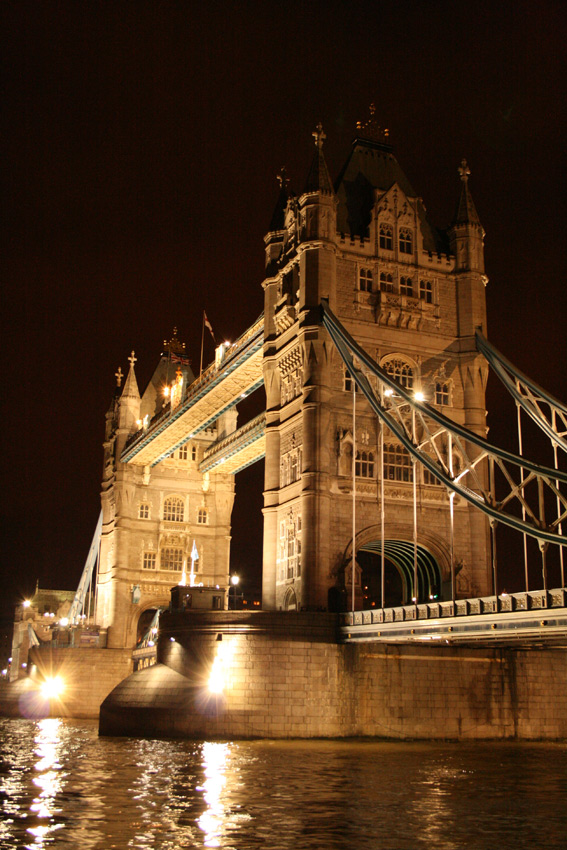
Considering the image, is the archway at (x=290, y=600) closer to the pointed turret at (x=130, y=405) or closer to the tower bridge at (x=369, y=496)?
the tower bridge at (x=369, y=496)

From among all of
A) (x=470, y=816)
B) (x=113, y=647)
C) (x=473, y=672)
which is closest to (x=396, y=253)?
(x=473, y=672)

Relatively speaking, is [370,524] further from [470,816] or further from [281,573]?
[470,816]

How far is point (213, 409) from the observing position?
60906 millimetres

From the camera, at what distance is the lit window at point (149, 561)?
241 feet

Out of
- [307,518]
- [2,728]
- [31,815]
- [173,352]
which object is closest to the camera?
[31,815]

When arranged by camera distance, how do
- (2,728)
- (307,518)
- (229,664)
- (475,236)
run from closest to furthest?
(229,664)
(307,518)
(475,236)
(2,728)

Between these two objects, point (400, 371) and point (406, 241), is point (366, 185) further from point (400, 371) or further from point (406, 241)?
point (400, 371)

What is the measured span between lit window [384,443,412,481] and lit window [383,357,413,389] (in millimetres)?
2958

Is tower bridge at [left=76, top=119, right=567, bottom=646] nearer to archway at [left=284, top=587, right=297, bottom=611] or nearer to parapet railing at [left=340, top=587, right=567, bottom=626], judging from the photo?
archway at [left=284, top=587, right=297, bottom=611]

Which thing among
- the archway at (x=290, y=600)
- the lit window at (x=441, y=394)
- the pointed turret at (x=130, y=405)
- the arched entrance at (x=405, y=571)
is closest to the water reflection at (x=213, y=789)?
the archway at (x=290, y=600)

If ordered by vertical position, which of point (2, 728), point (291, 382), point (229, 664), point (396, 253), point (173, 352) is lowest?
point (2, 728)

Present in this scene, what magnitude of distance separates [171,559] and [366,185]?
36.5 m

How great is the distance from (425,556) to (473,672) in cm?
635

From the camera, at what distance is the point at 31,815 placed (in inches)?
760
